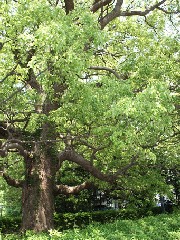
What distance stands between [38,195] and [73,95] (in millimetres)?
4276

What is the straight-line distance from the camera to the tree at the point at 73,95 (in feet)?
24.2

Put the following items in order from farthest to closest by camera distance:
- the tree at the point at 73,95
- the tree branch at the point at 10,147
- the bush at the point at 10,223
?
the bush at the point at 10,223
the tree branch at the point at 10,147
the tree at the point at 73,95

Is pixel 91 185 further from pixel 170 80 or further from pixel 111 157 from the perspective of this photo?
pixel 170 80

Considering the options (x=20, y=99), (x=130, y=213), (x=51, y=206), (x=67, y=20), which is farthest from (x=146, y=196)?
(x=67, y=20)

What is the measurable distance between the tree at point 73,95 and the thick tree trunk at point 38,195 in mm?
34

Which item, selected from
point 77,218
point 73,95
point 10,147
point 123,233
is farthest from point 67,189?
point 123,233

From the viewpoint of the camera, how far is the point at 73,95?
8.98m

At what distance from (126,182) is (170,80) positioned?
4625 mm

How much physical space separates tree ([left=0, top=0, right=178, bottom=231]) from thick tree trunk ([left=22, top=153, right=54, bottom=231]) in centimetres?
3

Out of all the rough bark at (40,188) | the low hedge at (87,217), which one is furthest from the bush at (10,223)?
the rough bark at (40,188)

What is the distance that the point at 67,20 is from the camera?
8.71 metres

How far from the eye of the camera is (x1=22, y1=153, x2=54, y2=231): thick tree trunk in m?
10.8

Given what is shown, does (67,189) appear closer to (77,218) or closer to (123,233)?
(77,218)

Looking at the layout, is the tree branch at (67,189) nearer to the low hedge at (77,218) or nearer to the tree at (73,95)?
the tree at (73,95)
